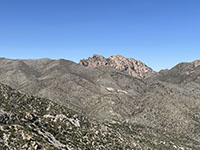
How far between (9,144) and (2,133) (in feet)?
17.3

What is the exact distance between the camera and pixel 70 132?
105812mm

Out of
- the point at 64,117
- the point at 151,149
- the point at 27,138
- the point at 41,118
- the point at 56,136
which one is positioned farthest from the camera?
the point at 151,149

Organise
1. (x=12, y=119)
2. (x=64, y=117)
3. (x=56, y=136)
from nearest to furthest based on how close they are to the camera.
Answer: (x=12, y=119) → (x=56, y=136) → (x=64, y=117)

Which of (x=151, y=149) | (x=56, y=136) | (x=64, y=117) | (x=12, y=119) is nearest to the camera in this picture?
(x=12, y=119)

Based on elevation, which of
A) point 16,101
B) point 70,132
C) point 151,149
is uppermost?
point 16,101

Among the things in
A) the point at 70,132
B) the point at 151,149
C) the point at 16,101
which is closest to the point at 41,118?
the point at 70,132

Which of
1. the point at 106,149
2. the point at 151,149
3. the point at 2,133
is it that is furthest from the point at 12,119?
the point at 151,149

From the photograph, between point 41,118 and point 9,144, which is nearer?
point 9,144

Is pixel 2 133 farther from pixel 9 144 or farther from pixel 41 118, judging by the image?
pixel 41 118

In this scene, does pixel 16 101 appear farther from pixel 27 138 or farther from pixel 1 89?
pixel 27 138

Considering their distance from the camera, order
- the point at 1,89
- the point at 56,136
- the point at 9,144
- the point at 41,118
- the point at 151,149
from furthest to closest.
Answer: the point at 151,149
the point at 1,89
the point at 41,118
the point at 56,136
the point at 9,144

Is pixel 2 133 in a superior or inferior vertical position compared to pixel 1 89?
inferior

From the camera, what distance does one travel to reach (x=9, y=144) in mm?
72250

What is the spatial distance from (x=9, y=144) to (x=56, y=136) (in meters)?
23.6
